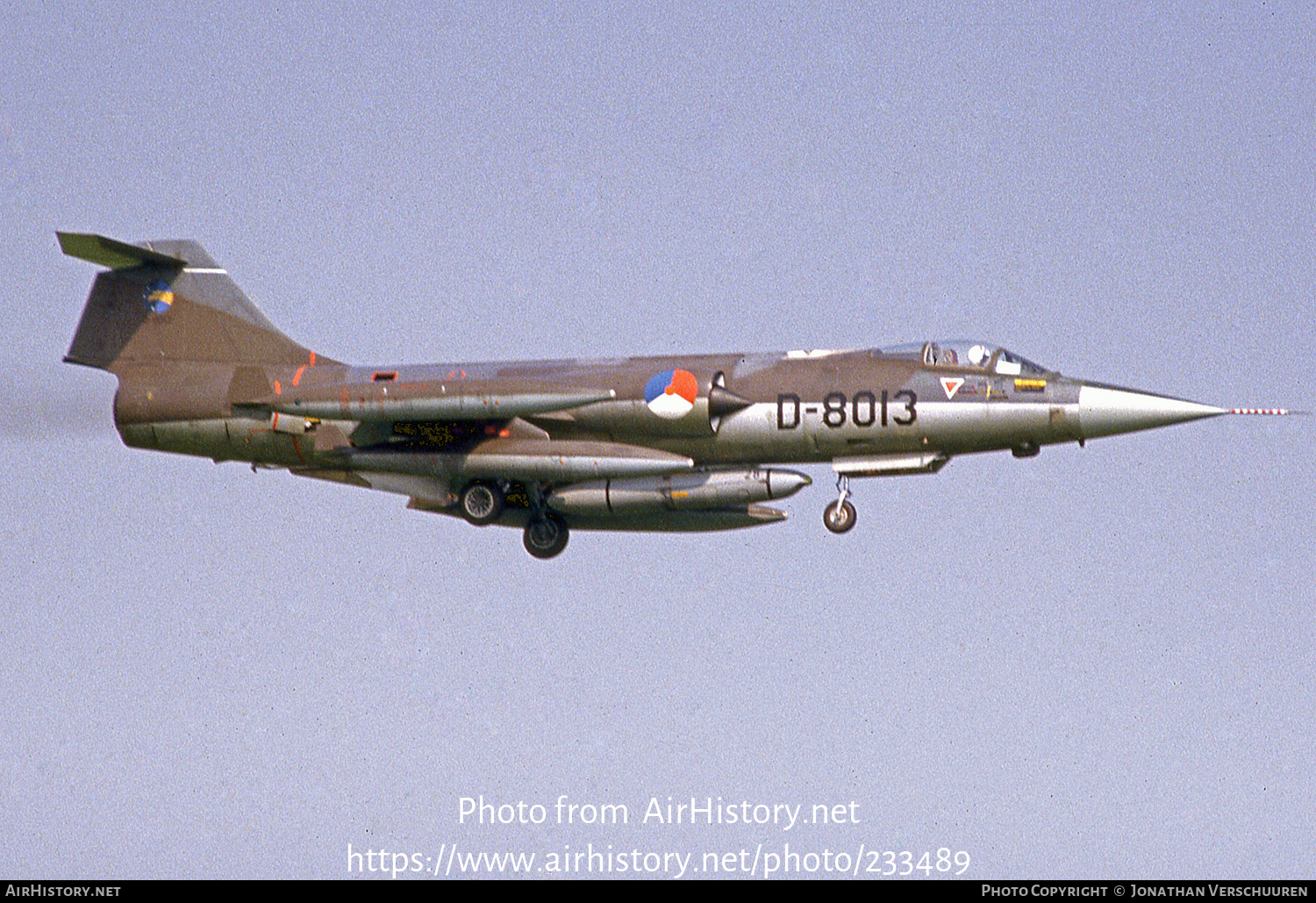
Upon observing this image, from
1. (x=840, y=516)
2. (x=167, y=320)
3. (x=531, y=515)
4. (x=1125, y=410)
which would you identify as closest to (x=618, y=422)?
(x=531, y=515)

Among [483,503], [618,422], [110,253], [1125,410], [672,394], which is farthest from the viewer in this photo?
[110,253]

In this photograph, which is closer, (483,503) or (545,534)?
(483,503)

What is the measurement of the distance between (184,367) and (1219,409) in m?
17.0

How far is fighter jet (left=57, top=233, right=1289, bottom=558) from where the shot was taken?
27.7m

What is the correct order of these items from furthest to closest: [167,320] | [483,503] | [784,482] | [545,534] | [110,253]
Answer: [167,320] < [110,253] < [545,534] < [483,503] < [784,482]

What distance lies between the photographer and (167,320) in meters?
31.7

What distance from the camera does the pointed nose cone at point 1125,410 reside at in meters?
27.2

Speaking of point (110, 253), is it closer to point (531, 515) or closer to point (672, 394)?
point (531, 515)

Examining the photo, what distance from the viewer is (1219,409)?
2677 cm

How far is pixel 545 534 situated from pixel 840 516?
5.42 meters

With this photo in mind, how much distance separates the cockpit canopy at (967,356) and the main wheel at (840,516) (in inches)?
97.0
